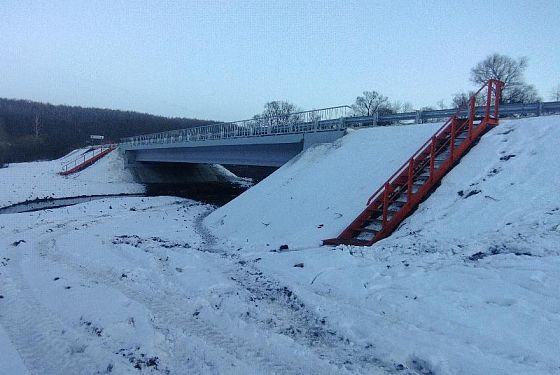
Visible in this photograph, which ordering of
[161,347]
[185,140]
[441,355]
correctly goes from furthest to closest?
[185,140]
[161,347]
[441,355]

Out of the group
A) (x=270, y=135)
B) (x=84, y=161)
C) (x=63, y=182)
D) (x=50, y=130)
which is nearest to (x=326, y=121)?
(x=270, y=135)

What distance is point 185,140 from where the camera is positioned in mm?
40750

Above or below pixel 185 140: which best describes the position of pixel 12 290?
below

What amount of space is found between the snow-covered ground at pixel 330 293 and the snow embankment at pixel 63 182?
2157 cm

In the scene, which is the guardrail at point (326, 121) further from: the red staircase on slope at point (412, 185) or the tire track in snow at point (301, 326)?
the tire track in snow at point (301, 326)

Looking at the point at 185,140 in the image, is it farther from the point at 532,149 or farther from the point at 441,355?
the point at 441,355

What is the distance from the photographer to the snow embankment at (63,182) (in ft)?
106

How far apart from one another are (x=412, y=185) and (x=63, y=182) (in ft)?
122

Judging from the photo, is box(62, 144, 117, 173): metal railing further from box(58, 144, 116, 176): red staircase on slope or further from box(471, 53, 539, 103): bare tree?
box(471, 53, 539, 103): bare tree

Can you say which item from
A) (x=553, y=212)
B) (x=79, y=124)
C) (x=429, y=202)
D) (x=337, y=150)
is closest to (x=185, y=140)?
(x=337, y=150)

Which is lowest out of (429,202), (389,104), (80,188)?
(80,188)

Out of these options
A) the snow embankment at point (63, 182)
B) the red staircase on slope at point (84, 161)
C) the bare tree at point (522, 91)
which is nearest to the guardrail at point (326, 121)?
the snow embankment at point (63, 182)

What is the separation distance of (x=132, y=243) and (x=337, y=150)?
36.7 feet

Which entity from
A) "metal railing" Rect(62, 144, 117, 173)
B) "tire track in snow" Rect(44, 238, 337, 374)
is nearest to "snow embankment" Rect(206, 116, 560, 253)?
"tire track in snow" Rect(44, 238, 337, 374)
